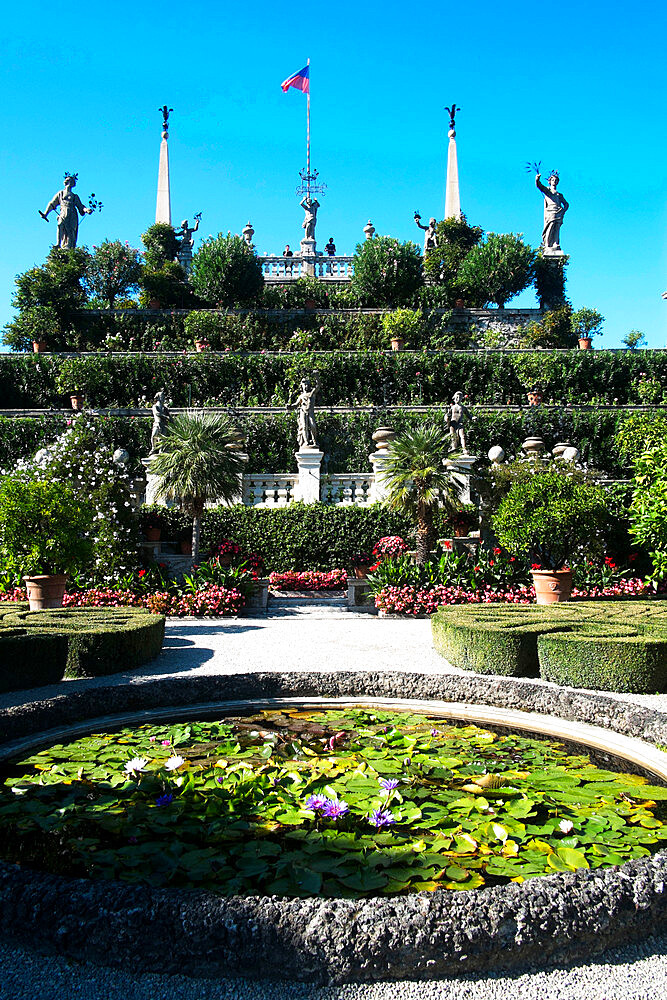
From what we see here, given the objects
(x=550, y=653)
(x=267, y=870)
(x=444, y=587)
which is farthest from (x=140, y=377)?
(x=267, y=870)

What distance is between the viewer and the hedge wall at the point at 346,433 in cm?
2306

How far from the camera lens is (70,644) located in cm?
790

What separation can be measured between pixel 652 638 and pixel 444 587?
6.31 metres

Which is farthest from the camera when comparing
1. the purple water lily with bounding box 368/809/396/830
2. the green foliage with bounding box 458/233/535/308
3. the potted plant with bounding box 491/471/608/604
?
the green foliage with bounding box 458/233/535/308

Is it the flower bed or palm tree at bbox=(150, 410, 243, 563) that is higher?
palm tree at bbox=(150, 410, 243, 563)

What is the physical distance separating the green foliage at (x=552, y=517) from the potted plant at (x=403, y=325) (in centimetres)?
1786

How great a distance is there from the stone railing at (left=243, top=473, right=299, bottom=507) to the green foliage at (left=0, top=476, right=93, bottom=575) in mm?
7165

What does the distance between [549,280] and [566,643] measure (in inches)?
1229

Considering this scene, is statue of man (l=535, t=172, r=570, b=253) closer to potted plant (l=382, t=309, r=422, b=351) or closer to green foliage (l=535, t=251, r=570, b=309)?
green foliage (l=535, t=251, r=570, b=309)

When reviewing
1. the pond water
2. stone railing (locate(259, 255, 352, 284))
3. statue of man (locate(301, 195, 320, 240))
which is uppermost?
statue of man (locate(301, 195, 320, 240))

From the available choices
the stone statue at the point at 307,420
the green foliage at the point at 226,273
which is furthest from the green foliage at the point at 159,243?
the stone statue at the point at 307,420

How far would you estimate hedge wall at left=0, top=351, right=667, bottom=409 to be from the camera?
26781 mm

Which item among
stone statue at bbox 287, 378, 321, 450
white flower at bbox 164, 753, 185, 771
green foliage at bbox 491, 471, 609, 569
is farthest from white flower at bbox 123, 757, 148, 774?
stone statue at bbox 287, 378, 321, 450

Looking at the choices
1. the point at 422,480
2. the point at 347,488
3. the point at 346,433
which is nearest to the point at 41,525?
the point at 422,480
